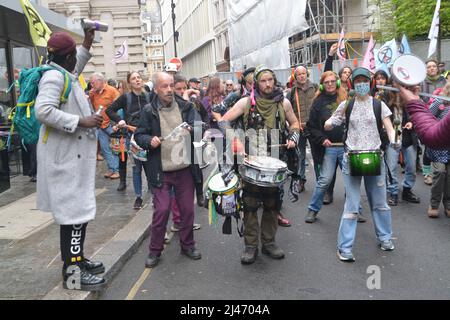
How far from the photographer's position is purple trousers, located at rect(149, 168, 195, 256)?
5.10 meters

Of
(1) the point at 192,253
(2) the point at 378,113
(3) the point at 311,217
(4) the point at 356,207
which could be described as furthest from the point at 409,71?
(3) the point at 311,217

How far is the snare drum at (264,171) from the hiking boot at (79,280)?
5.54 feet

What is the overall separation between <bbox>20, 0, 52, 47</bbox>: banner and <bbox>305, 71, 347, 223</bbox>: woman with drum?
11.3 ft

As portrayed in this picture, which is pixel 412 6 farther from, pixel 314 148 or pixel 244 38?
pixel 314 148

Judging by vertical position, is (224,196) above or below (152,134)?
below

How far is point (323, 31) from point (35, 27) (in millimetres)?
21019

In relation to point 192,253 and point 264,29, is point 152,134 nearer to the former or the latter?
point 192,253

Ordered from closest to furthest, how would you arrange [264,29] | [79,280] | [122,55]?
Answer: [79,280] < [122,55] < [264,29]

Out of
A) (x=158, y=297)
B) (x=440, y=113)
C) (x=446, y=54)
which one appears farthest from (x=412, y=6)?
(x=158, y=297)

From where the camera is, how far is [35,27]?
5.79 m

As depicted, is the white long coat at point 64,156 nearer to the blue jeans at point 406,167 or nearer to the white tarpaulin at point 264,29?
the blue jeans at point 406,167

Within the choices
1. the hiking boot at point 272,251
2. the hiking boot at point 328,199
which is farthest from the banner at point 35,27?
the hiking boot at point 328,199

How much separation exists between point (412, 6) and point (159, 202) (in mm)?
21293
